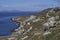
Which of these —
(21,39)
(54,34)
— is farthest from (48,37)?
(21,39)

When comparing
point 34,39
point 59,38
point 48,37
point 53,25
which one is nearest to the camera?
point 59,38

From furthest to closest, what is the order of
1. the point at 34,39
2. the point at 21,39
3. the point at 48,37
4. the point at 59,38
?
the point at 21,39 < the point at 34,39 < the point at 48,37 < the point at 59,38

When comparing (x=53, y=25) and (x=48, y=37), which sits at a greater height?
(x=53, y=25)

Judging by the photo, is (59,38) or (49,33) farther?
(49,33)

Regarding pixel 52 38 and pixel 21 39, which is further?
pixel 21 39

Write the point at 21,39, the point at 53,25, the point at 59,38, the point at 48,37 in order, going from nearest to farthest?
1. the point at 59,38
2. the point at 48,37
3. the point at 53,25
4. the point at 21,39

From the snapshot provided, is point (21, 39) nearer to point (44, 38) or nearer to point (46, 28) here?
point (46, 28)

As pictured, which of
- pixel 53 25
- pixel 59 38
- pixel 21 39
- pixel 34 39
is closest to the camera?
pixel 59 38

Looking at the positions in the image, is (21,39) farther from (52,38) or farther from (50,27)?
(52,38)

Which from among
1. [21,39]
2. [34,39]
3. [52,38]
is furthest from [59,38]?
[21,39]
